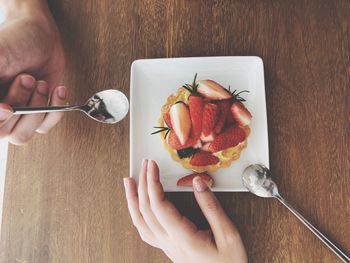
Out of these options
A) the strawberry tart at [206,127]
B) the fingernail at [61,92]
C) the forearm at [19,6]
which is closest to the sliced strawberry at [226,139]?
the strawberry tart at [206,127]

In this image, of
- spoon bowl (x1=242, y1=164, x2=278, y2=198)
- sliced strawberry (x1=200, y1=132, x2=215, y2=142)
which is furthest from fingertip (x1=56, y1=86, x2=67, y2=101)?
spoon bowl (x1=242, y1=164, x2=278, y2=198)

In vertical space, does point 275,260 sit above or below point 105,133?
below

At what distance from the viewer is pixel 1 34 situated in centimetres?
93

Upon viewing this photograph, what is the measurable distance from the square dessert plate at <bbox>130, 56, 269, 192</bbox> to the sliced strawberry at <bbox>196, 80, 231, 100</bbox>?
9cm

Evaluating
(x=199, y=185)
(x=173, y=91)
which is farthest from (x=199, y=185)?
(x=173, y=91)

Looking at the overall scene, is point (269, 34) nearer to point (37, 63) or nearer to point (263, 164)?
point (263, 164)

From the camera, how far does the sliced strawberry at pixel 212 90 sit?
98 centimetres

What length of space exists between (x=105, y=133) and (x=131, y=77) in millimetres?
179

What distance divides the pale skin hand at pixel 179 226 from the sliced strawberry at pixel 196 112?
134mm

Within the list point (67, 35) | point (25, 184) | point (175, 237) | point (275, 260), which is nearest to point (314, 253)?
point (275, 260)

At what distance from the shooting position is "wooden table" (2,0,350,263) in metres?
0.98

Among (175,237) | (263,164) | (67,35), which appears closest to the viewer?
(175,237)

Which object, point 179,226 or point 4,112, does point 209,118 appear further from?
point 4,112

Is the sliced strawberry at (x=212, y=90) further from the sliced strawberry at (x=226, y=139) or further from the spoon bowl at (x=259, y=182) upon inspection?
the spoon bowl at (x=259, y=182)
